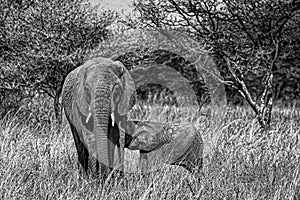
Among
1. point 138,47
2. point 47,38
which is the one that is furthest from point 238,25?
point 47,38

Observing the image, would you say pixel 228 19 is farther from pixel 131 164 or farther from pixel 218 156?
pixel 131 164

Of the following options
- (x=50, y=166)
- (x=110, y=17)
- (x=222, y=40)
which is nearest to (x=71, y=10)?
(x=110, y=17)

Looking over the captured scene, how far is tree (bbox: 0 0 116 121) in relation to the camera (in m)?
8.56

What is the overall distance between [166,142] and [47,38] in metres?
4.38

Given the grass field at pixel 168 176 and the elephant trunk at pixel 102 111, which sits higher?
the elephant trunk at pixel 102 111

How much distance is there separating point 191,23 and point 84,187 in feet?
16.3

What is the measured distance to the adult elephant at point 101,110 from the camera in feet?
15.3

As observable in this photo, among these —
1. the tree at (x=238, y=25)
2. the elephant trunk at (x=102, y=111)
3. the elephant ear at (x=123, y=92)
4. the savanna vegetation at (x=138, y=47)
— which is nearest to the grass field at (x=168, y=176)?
the savanna vegetation at (x=138, y=47)

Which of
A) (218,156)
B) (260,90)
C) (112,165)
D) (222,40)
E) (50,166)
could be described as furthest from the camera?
(260,90)

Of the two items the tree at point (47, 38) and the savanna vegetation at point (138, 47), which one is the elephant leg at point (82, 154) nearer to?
the savanna vegetation at point (138, 47)

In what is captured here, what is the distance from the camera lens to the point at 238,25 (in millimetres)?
9062

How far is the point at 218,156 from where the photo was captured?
6.10 metres

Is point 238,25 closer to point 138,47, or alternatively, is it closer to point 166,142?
point 138,47

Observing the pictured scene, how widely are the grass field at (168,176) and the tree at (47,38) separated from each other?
2.11 m
